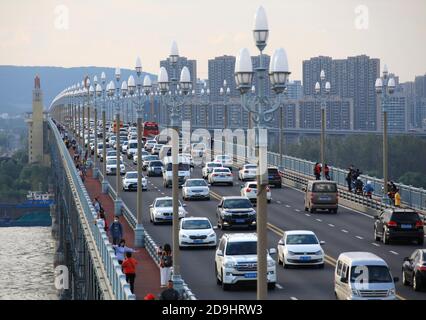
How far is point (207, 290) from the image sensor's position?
31766 millimetres

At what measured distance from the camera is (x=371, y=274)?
1088 inches

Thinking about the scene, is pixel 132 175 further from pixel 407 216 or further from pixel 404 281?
pixel 404 281

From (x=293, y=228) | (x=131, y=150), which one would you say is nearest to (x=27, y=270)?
(x=131, y=150)

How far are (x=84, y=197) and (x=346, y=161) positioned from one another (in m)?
138

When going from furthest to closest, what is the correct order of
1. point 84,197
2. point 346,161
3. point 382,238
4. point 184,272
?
point 346,161
point 84,197
point 382,238
point 184,272

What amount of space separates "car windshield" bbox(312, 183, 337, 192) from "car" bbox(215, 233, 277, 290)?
22.5 meters

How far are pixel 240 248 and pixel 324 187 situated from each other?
76.2 ft

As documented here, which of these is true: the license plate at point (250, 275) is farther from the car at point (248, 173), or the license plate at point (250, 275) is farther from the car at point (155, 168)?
the car at point (155, 168)

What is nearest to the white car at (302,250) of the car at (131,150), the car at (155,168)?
the car at (155,168)

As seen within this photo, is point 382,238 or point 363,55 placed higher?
point 363,55

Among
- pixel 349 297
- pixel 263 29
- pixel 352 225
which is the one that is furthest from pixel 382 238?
pixel 263 29

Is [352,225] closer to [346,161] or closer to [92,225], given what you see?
[92,225]
